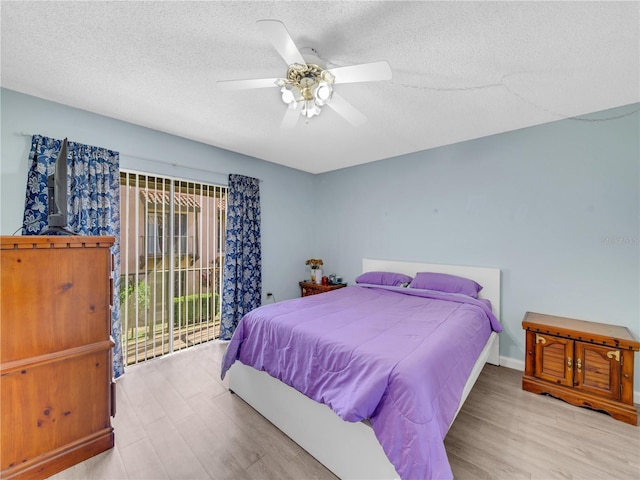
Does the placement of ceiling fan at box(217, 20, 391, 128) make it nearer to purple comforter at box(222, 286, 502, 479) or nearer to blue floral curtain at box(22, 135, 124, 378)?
purple comforter at box(222, 286, 502, 479)

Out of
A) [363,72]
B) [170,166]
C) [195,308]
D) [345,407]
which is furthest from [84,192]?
[345,407]

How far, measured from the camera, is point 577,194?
2.54 metres

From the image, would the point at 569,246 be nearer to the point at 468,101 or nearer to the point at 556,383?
the point at 556,383

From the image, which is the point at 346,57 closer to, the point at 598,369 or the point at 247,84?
the point at 247,84

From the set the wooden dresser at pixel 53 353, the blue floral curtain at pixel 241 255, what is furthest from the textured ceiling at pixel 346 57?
the wooden dresser at pixel 53 353

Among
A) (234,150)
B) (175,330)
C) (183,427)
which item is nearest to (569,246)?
(183,427)

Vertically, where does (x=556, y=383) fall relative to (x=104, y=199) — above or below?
below

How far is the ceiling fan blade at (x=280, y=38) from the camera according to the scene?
1.18 m

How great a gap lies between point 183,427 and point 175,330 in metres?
1.51

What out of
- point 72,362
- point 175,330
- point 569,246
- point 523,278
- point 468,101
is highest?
point 468,101

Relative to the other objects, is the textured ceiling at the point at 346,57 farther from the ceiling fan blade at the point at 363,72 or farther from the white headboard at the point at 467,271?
the white headboard at the point at 467,271

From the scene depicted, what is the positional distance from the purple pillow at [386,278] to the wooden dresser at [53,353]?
2882 millimetres

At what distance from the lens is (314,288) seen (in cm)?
436

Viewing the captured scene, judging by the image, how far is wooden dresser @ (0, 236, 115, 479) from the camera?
1.45 m
